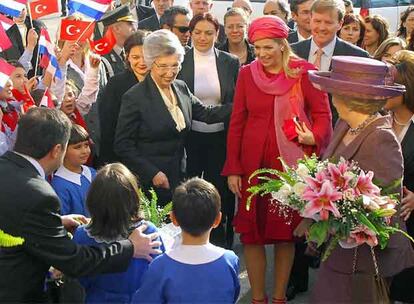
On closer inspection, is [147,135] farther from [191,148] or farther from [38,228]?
[38,228]

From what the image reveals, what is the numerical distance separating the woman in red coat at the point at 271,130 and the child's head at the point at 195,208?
1.60m

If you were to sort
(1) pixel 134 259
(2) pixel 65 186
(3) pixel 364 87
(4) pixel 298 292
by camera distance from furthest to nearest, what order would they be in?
(4) pixel 298 292, (2) pixel 65 186, (3) pixel 364 87, (1) pixel 134 259

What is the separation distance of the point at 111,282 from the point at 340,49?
3172 mm

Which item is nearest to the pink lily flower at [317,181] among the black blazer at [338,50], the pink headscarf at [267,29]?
the pink headscarf at [267,29]

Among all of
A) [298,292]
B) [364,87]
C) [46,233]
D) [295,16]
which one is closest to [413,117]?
[364,87]

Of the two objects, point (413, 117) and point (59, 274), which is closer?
point (59, 274)

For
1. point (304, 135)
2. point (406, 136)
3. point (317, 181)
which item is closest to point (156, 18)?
point (304, 135)

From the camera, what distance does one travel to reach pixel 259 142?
484 cm

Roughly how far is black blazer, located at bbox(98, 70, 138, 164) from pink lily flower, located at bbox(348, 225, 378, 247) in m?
2.42

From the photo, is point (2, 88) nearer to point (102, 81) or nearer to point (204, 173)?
point (102, 81)

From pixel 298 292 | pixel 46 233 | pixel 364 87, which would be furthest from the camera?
pixel 298 292

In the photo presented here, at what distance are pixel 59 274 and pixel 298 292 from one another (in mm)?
2392

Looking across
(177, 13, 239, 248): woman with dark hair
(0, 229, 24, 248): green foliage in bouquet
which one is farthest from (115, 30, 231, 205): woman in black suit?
(0, 229, 24, 248): green foliage in bouquet

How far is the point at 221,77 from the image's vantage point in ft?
19.6
